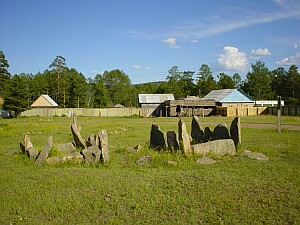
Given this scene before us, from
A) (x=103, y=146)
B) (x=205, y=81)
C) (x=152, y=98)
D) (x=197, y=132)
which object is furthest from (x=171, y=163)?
(x=205, y=81)

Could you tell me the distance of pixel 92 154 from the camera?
1022 cm

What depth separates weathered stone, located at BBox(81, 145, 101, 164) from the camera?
10.1 meters

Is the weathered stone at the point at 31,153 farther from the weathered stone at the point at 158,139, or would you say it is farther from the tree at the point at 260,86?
→ the tree at the point at 260,86

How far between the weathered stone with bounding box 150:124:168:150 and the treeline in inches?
1733

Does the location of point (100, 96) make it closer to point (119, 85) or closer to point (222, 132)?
point (119, 85)

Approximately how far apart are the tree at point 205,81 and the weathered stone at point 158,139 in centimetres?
6780

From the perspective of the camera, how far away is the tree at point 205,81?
79125 millimetres

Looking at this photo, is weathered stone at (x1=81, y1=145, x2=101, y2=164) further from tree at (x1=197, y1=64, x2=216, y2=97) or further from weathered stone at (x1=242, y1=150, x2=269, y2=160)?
tree at (x1=197, y1=64, x2=216, y2=97)

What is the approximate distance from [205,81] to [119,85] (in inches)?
993

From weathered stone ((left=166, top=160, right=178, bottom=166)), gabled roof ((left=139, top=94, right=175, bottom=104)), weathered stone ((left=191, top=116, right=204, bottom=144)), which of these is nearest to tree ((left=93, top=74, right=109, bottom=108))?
gabled roof ((left=139, top=94, right=175, bottom=104))

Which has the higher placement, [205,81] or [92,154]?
[205,81]

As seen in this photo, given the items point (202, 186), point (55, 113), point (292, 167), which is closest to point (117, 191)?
point (202, 186)

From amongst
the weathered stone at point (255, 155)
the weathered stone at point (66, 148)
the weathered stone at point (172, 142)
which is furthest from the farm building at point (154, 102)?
the weathered stone at point (255, 155)

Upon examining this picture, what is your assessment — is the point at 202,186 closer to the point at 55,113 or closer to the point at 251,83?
the point at 55,113
